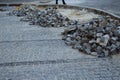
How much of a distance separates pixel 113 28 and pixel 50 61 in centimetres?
210

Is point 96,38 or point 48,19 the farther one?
point 48,19

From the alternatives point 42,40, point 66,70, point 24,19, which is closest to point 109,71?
point 66,70

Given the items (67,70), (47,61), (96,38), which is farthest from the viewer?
(96,38)

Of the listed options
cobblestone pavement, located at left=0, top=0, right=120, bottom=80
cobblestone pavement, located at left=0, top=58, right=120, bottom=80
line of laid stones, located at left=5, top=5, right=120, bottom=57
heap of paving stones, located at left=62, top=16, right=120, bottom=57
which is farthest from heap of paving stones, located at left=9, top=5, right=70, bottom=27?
cobblestone pavement, located at left=0, top=58, right=120, bottom=80

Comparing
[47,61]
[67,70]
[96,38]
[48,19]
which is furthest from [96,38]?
[48,19]

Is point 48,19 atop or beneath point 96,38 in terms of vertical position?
beneath

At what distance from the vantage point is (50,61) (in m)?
5.77

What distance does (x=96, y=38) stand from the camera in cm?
652

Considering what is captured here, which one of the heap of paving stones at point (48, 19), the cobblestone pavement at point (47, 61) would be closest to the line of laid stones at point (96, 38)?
the cobblestone pavement at point (47, 61)

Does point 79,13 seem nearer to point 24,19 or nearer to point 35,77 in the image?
point 24,19

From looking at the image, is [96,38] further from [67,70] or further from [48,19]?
[48,19]

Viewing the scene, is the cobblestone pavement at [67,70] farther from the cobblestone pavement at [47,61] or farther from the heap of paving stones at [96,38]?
the heap of paving stones at [96,38]

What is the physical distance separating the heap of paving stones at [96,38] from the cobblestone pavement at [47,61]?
19cm

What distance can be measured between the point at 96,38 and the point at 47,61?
4.62ft
